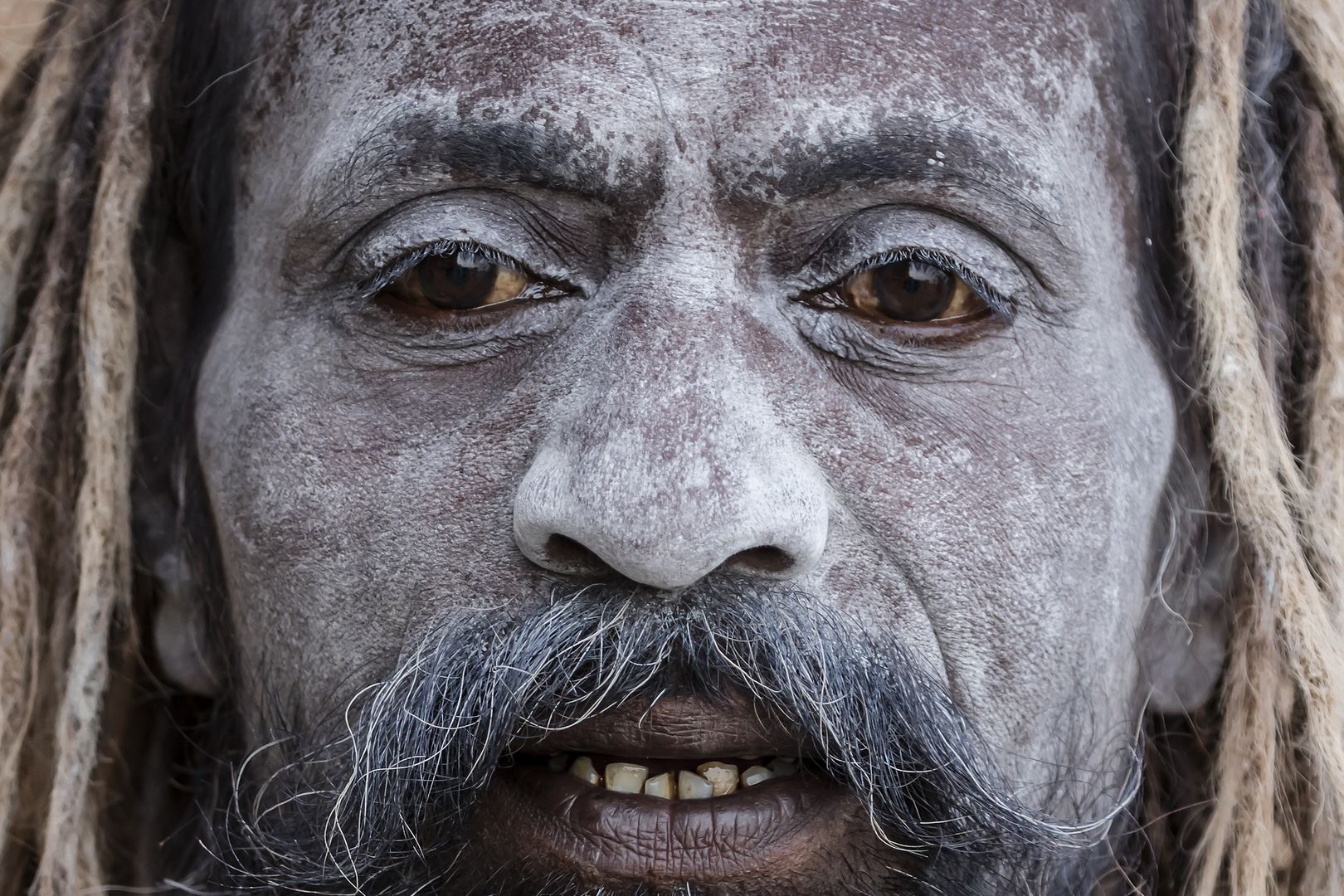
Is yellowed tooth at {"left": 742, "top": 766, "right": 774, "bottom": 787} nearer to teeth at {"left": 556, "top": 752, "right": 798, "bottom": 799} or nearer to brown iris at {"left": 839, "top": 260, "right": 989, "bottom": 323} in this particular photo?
teeth at {"left": 556, "top": 752, "right": 798, "bottom": 799}

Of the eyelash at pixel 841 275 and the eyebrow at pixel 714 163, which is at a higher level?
the eyebrow at pixel 714 163

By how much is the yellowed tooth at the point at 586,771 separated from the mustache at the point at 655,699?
74 mm

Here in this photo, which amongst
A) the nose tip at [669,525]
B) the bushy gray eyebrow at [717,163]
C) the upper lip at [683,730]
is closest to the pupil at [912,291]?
the bushy gray eyebrow at [717,163]

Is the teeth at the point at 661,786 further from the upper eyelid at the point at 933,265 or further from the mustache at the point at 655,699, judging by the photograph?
the upper eyelid at the point at 933,265

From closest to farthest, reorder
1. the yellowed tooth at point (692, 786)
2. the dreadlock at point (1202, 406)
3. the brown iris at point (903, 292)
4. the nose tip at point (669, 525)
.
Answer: the nose tip at point (669, 525) → the yellowed tooth at point (692, 786) → the brown iris at point (903, 292) → the dreadlock at point (1202, 406)

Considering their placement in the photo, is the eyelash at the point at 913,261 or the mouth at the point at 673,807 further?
the eyelash at the point at 913,261

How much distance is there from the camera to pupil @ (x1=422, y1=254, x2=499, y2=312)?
1.46 meters

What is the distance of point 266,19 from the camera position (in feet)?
5.30

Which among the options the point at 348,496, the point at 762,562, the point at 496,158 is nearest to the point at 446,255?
the point at 496,158

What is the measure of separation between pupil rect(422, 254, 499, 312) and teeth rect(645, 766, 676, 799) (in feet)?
1.92

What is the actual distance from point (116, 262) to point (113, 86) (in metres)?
0.25

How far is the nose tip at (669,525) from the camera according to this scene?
123cm

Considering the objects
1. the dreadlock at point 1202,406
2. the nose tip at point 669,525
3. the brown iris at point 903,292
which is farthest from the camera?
the dreadlock at point 1202,406

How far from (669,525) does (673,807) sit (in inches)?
12.3
